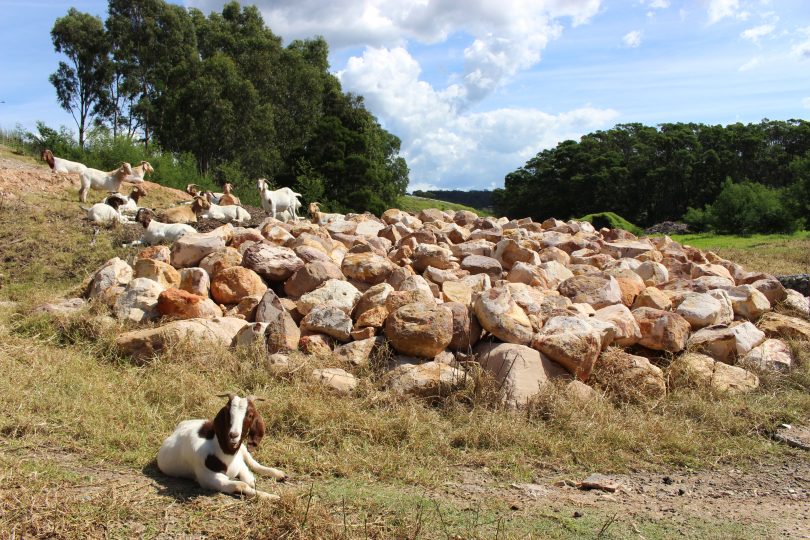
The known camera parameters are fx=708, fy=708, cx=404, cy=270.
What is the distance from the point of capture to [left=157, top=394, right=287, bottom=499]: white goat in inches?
146

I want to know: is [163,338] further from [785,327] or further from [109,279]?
[785,327]

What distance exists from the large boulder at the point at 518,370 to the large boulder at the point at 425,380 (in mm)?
301

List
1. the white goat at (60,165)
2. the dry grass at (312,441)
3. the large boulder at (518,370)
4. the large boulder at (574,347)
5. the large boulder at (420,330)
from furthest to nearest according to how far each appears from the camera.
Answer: the white goat at (60,165), the large boulder at (420,330), the large boulder at (574,347), the large boulder at (518,370), the dry grass at (312,441)

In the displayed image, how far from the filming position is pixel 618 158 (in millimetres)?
38000

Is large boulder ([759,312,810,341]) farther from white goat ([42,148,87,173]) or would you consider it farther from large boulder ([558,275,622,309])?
white goat ([42,148,87,173])

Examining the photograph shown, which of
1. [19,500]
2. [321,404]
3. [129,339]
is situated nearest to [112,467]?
[19,500]

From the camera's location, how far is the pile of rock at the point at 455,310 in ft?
19.1

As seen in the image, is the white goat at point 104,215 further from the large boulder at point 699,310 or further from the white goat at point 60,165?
the large boulder at point 699,310

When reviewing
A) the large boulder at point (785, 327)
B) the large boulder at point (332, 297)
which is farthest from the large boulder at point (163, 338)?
the large boulder at point (785, 327)

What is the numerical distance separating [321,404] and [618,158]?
117 feet

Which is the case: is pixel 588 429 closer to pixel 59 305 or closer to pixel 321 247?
pixel 321 247

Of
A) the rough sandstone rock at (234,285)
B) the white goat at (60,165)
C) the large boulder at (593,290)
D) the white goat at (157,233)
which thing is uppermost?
the white goat at (60,165)

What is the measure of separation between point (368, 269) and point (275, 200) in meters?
5.34

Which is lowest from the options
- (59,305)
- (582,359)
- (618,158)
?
(582,359)
